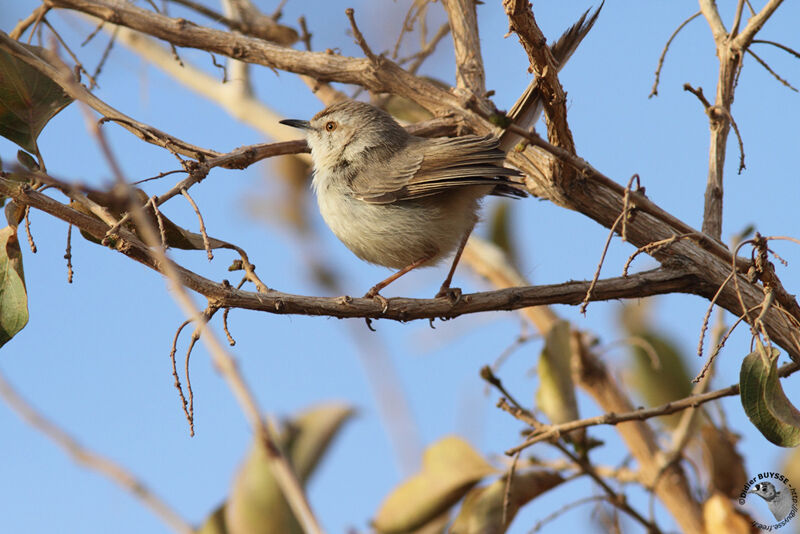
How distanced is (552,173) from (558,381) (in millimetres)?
1054

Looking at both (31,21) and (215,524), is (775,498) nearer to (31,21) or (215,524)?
(215,524)

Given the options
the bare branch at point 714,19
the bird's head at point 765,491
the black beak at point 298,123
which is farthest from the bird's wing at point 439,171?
the bird's head at point 765,491

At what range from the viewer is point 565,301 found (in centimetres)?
316

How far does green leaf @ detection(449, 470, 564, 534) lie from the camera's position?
12.4ft

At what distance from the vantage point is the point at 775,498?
3.31 meters

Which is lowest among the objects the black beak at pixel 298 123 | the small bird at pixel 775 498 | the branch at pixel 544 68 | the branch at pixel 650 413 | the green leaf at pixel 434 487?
the small bird at pixel 775 498

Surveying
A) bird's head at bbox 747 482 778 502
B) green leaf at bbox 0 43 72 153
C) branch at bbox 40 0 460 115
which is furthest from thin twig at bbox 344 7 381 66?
bird's head at bbox 747 482 778 502

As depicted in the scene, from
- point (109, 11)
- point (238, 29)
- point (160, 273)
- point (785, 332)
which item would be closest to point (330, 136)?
point (238, 29)

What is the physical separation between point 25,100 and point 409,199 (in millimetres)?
1952

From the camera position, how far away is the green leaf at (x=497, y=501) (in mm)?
3773

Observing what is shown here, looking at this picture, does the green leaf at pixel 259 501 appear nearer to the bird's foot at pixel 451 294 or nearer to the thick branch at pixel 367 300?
the thick branch at pixel 367 300

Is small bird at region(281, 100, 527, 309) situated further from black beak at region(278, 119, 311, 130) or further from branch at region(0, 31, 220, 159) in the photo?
branch at region(0, 31, 220, 159)

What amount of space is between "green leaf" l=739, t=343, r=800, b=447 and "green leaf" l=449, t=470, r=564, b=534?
1.41m

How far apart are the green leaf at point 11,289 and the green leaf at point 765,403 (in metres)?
2.48
